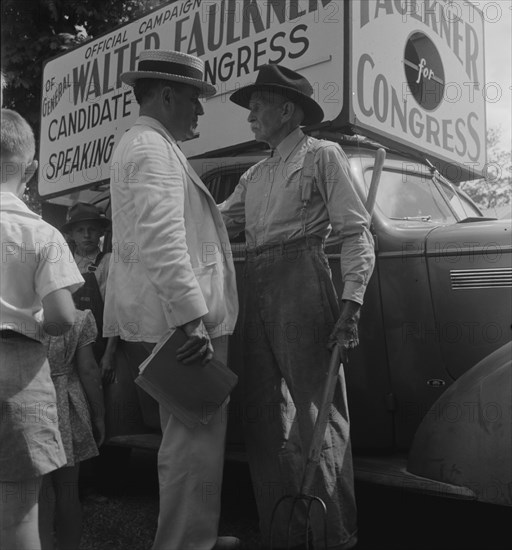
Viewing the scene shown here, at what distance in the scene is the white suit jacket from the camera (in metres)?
2.63

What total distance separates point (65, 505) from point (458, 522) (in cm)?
200

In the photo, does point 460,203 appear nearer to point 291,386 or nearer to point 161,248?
point 291,386

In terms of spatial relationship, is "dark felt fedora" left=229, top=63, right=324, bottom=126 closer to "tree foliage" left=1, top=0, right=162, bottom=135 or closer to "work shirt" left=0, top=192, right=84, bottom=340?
"work shirt" left=0, top=192, right=84, bottom=340

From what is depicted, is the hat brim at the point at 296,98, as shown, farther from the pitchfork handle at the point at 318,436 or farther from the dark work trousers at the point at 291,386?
the pitchfork handle at the point at 318,436

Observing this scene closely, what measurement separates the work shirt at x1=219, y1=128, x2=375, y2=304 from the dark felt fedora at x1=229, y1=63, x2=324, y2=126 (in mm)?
126

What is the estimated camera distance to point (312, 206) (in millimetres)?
3178

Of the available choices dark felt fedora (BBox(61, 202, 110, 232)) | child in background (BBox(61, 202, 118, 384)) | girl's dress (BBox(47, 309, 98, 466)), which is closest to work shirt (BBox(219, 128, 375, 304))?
girl's dress (BBox(47, 309, 98, 466))

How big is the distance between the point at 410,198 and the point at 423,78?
73 cm

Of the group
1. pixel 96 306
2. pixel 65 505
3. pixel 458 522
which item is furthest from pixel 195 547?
pixel 96 306

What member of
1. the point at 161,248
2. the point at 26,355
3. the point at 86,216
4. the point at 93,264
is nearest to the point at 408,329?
the point at 161,248

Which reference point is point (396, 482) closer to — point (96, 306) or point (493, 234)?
point (493, 234)

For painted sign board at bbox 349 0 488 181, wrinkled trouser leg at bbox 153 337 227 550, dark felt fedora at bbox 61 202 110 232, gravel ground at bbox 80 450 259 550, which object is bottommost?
gravel ground at bbox 80 450 259 550

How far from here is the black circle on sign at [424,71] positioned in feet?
13.7

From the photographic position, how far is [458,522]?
3795mm
